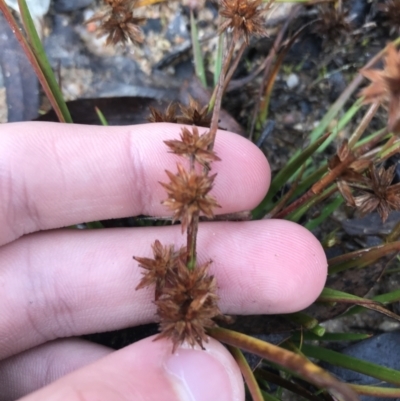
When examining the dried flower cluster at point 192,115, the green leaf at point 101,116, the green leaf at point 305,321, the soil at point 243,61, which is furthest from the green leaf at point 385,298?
the green leaf at point 101,116

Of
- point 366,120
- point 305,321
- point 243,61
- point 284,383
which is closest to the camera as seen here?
point 366,120

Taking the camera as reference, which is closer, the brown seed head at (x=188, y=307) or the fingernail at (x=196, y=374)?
the brown seed head at (x=188, y=307)

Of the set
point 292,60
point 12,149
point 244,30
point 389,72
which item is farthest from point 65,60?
point 389,72

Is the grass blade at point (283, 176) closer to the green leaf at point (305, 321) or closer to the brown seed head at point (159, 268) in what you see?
the green leaf at point (305, 321)

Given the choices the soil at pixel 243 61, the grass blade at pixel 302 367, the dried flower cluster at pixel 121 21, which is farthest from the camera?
the soil at pixel 243 61

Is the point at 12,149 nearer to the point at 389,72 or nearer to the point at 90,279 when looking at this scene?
the point at 90,279

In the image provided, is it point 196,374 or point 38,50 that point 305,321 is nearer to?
point 196,374

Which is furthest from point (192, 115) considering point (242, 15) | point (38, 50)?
point (38, 50)

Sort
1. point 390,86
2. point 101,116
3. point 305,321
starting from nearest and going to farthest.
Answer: point 390,86
point 305,321
point 101,116
